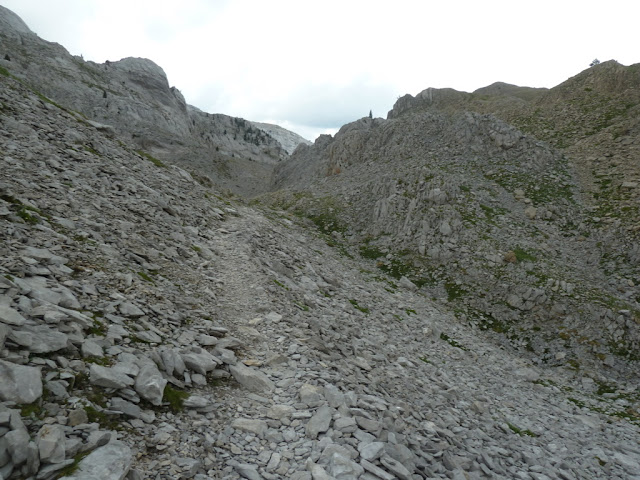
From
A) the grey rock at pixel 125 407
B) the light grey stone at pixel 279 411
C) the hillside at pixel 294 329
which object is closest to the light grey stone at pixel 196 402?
the hillside at pixel 294 329

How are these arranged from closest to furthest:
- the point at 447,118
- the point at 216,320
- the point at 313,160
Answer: the point at 216,320
the point at 447,118
the point at 313,160

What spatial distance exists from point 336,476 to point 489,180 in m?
36.8

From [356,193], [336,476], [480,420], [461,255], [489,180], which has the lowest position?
[480,420]

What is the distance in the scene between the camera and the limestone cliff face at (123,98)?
94.9 m

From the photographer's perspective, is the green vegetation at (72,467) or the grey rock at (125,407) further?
the grey rock at (125,407)

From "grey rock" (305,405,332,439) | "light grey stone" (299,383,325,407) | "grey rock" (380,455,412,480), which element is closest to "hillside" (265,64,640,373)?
"grey rock" (380,455,412,480)

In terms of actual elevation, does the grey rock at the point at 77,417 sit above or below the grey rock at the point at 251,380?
above

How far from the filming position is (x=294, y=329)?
481 inches

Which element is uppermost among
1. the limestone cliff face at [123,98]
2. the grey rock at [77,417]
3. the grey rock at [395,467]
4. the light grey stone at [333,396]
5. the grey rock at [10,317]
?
the limestone cliff face at [123,98]

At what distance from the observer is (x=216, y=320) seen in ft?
37.0

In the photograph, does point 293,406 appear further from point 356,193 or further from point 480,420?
point 356,193

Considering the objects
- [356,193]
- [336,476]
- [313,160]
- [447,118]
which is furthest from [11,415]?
[313,160]

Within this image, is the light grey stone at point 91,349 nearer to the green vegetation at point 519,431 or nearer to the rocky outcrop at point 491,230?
the green vegetation at point 519,431

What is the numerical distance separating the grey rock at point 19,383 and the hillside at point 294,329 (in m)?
0.03
